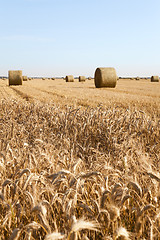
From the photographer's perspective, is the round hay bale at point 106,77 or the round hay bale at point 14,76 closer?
the round hay bale at point 106,77

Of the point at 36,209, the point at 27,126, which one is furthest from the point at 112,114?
the point at 36,209

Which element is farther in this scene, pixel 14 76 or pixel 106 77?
pixel 14 76

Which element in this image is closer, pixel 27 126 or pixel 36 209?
pixel 36 209

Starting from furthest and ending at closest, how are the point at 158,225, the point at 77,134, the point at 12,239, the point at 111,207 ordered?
the point at 77,134, the point at 158,225, the point at 111,207, the point at 12,239

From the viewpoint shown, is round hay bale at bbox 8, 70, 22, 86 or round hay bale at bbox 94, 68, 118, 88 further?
round hay bale at bbox 8, 70, 22, 86

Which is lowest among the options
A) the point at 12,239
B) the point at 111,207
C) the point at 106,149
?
the point at 106,149

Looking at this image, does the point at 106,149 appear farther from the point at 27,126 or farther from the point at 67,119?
the point at 27,126

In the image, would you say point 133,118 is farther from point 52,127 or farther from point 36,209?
point 36,209

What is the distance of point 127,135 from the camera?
478 cm

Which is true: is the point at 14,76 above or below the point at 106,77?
above

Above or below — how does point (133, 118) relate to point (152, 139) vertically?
above

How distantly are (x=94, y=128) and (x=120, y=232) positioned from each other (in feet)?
13.1

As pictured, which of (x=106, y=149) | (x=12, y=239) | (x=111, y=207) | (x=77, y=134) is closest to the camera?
(x=12, y=239)

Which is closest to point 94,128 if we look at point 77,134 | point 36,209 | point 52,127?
point 77,134
